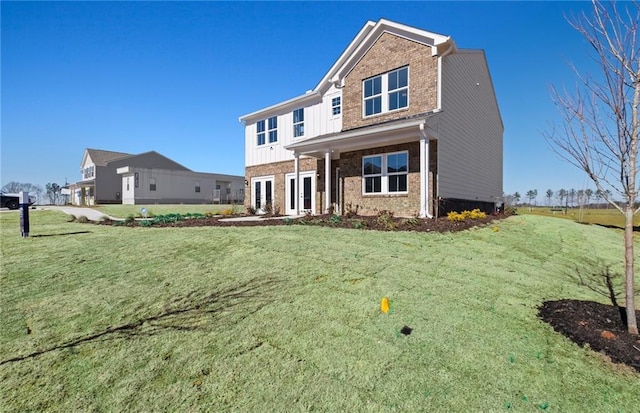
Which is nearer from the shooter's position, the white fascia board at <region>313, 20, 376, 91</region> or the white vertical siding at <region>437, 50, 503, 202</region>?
the white vertical siding at <region>437, 50, 503, 202</region>

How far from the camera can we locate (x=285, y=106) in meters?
18.0

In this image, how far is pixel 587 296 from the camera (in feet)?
16.3

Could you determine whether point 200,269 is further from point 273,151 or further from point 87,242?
point 273,151

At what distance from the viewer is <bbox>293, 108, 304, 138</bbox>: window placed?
57.4 ft

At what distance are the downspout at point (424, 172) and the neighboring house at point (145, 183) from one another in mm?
26777

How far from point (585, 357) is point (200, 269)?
562 centimetres

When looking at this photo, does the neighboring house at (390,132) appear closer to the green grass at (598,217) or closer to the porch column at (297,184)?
the porch column at (297,184)

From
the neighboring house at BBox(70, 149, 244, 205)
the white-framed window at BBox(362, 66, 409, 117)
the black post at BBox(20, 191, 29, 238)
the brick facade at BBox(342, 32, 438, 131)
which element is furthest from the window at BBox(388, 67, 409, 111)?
the neighboring house at BBox(70, 149, 244, 205)

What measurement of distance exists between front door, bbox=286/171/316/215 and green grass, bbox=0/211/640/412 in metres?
9.78

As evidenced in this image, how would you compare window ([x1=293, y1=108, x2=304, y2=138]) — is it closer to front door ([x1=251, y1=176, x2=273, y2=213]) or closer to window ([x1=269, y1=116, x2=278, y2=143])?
window ([x1=269, y1=116, x2=278, y2=143])

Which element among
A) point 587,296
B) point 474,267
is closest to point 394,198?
point 474,267

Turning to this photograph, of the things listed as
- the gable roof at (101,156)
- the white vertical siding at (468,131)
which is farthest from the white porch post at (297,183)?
the gable roof at (101,156)

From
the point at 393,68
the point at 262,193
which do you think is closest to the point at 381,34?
the point at 393,68

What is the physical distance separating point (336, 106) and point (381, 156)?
4449 millimetres
